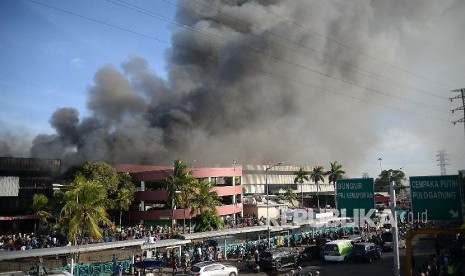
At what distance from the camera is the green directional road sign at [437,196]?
50.1 feet

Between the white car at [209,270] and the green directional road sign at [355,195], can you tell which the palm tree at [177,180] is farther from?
the green directional road sign at [355,195]

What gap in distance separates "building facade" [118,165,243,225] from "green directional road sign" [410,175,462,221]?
28.9m


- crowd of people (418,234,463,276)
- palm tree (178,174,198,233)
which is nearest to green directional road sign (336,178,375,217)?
crowd of people (418,234,463,276)

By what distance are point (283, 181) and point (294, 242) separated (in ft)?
201

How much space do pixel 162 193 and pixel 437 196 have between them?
34877mm

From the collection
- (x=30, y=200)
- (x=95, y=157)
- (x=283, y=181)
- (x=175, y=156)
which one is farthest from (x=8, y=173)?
(x=283, y=181)

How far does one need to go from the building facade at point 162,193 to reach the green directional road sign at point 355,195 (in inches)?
993

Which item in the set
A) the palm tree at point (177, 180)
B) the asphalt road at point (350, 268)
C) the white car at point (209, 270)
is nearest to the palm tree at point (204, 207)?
the palm tree at point (177, 180)

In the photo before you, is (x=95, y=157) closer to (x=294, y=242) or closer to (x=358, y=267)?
(x=294, y=242)

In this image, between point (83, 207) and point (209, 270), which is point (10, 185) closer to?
point (83, 207)

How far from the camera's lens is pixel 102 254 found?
910 inches

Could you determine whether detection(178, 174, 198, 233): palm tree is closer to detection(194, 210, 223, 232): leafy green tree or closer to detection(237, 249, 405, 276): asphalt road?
detection(194, 210, 223, 232): leafy green tree

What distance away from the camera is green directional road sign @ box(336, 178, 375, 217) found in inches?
714

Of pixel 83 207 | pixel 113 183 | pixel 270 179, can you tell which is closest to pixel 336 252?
pixel 83 207
